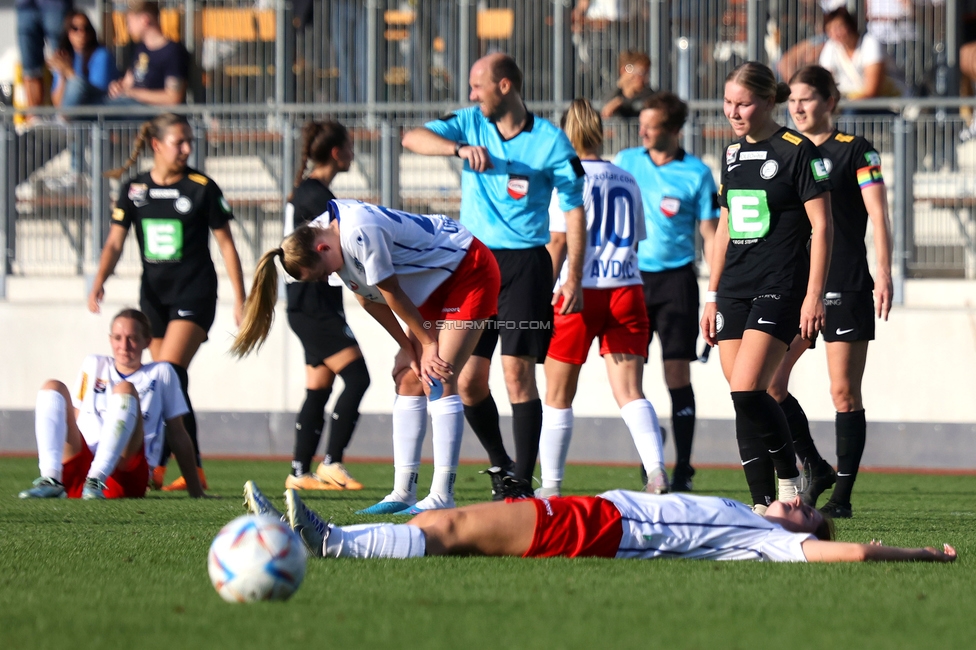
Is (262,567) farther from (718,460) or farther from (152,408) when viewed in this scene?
(718,460)

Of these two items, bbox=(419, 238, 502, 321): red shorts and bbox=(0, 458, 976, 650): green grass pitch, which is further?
bbox=(419, 238, 502, 321): red shorts

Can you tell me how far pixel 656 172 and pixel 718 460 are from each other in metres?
3.63

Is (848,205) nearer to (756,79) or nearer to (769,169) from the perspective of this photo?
(769,169)

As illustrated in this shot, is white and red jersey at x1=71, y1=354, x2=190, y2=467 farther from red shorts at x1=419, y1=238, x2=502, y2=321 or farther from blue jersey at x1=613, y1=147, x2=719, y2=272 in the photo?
blue jersey at x1=613, y1=147, x2=719, y2=272

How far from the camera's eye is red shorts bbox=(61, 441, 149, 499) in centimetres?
762

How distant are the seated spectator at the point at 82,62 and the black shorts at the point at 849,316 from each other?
10007 mm

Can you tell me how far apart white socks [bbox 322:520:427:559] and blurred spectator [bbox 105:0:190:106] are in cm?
1036

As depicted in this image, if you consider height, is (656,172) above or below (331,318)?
above

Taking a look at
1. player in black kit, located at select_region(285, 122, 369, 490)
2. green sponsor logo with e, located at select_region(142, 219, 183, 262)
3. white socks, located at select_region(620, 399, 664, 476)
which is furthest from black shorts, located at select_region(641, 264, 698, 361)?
green sponsor logo with e, located at select_region(142, 219, 183, 262)

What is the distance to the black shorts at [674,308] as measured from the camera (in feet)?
28.5

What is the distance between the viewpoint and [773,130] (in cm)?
639

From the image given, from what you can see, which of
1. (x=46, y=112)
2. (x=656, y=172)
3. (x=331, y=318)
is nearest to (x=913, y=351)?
(x=656, y=172)

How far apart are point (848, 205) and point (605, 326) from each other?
1543 mm

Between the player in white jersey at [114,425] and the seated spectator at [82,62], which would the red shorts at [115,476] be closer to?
the player in white jersey at [114,425]
